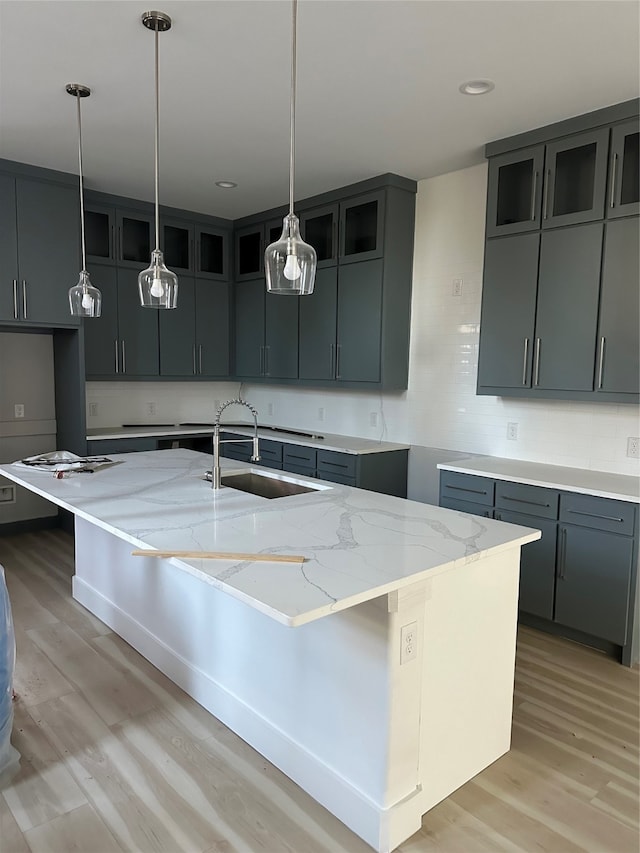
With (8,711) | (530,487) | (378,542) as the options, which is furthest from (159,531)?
(530,487)

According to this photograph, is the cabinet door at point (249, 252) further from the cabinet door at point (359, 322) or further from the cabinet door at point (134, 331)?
the cabinet door at point (359, 322)

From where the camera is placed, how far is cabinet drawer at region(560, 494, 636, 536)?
9.30 ft

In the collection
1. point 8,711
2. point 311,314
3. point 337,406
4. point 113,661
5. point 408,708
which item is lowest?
point 113,661

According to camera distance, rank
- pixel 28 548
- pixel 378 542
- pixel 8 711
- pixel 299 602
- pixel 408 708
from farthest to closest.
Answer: pixel 28 548, pixel 8 711, pixel 378 542, pixel 408 708, pixel 299 602

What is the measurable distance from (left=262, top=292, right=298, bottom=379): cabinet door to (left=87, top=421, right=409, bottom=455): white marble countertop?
54cm

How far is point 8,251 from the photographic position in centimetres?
406

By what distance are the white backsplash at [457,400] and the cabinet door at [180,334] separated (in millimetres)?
744

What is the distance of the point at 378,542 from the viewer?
1900 mm

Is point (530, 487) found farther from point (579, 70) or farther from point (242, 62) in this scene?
point (242, 62)

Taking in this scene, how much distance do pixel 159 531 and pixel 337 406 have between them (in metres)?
3.21

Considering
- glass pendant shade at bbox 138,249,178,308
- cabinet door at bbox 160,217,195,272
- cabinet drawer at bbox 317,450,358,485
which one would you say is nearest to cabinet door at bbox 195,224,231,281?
cabinet door at bbox 160,217,195,272

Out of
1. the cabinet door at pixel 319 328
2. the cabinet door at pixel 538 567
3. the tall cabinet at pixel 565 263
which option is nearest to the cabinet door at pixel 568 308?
the tall cabinet at pixel 565 263

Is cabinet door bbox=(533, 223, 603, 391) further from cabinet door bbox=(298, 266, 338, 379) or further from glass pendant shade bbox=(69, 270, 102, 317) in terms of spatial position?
glass pendant shade bbox=(69, 270, 102, 317)

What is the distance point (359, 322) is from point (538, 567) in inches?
85.0
